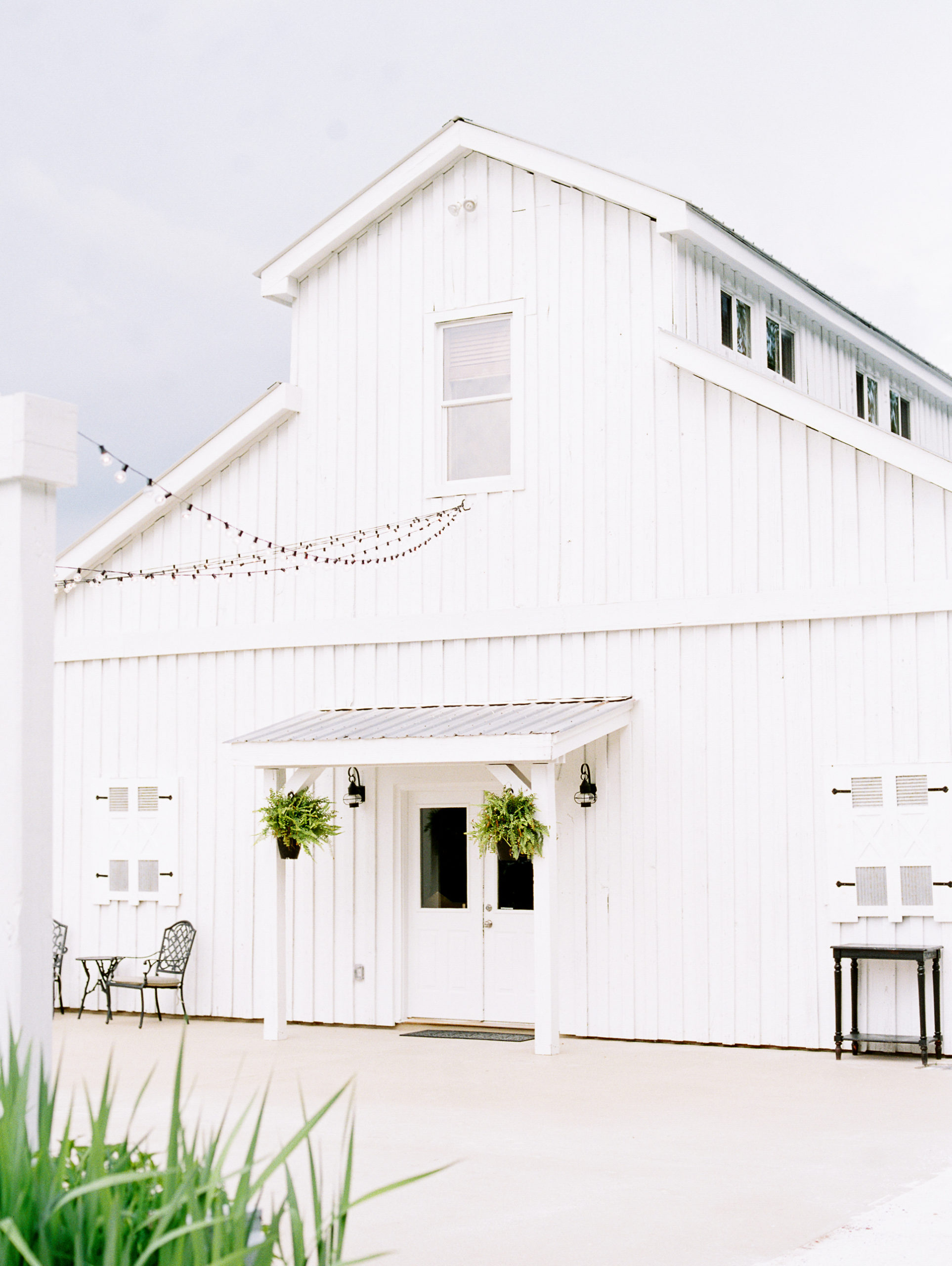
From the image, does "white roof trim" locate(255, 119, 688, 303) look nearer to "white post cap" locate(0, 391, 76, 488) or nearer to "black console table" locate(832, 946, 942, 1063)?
"black console table" locate(832, 946, 942, 1063)

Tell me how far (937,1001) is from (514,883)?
3.44 meters

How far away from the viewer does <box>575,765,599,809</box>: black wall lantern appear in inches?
468

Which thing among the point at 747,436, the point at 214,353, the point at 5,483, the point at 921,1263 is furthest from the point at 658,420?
the point at 214,353

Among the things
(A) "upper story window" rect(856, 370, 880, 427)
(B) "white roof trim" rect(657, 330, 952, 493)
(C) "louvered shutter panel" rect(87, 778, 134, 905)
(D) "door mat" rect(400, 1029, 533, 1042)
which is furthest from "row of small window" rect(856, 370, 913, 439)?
(C) "louvered shutter panel" rect(87, 778, 134, 905)

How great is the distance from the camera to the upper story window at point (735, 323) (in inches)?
511

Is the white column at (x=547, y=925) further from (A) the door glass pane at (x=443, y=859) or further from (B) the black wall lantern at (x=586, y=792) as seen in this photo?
(A) the door glass pane at (x=443, y=859)

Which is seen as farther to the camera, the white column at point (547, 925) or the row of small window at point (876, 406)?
the row of small window at point (876, 406)

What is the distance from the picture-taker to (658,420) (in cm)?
1208

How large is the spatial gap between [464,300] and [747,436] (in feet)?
9.17

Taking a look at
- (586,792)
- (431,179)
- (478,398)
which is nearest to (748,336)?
(478,398)

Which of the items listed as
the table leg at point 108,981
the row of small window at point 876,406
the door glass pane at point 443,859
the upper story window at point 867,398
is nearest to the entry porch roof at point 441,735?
the door glass pane at point 443,859

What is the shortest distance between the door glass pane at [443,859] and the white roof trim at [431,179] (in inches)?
189

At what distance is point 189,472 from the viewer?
45.3ft

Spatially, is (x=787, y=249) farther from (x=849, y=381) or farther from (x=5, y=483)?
(x=5, y=483)
